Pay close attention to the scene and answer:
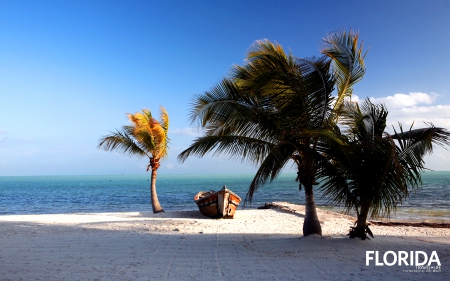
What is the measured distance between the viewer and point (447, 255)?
25.1ft

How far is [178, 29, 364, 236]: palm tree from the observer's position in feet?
28.9

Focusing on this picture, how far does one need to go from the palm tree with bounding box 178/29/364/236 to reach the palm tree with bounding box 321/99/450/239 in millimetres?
580

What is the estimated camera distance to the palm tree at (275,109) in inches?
347

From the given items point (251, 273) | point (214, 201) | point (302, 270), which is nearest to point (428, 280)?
point (302, 270)

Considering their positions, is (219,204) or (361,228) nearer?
(361,228)

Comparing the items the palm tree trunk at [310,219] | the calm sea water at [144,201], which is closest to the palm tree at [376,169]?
the palm tree trunk at [310,219]

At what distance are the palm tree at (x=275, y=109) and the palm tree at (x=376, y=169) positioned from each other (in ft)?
1.90

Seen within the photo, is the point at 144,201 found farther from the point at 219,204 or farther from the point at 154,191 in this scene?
the point at 219,204

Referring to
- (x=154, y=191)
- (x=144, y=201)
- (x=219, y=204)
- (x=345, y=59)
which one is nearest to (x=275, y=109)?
(x=345, y=59)

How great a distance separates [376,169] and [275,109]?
287 cm

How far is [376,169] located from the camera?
8305mm

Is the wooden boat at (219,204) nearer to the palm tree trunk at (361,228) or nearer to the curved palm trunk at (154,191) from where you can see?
the curved palm trunk at (154,191)

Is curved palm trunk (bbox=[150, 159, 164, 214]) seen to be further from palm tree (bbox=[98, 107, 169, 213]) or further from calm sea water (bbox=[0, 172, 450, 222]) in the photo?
calm sea water (bbox=[0, 172, 450, 222])

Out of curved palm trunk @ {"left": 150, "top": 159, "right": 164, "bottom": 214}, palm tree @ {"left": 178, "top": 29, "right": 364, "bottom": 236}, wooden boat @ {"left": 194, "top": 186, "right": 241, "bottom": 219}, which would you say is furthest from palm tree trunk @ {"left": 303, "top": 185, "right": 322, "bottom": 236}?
curved palm trunk @ {"left": 150, "top": 159, "right": 164, "bottom": 214}
